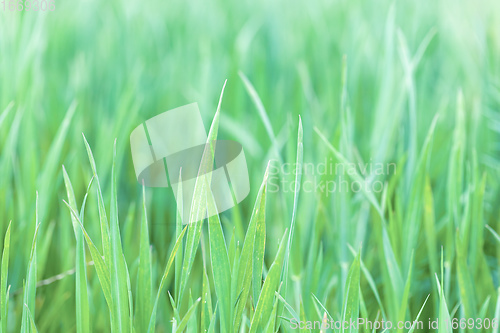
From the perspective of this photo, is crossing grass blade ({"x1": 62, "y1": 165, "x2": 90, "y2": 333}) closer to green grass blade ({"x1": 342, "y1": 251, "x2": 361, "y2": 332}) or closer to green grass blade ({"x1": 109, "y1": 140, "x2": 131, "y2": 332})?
green grass blade ({"x1": 109, "y1": 140, "x2": 131, "y2": 332})

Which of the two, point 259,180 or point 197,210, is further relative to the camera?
point 259,180

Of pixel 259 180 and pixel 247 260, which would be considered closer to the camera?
pixel 247 260

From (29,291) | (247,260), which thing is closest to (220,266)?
(247,260)

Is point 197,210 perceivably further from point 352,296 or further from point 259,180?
point 259,180

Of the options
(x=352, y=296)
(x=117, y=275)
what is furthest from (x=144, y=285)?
(x=352, y=296)

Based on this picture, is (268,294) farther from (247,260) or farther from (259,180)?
(259,180)

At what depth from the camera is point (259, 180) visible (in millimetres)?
605

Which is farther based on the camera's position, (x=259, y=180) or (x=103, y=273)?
(x=259, y=180)

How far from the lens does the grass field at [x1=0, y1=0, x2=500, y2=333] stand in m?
0.38

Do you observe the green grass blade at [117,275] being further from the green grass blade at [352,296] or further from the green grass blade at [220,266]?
the green grass blade at [352,296]

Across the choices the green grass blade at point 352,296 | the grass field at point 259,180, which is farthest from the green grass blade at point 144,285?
the green grass blade at point 352,296

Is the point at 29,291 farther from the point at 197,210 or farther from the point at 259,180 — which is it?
the point at 259,180

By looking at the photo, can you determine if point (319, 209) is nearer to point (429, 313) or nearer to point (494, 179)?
point (429, 313)

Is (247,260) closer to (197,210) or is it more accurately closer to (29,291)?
(197,210)
